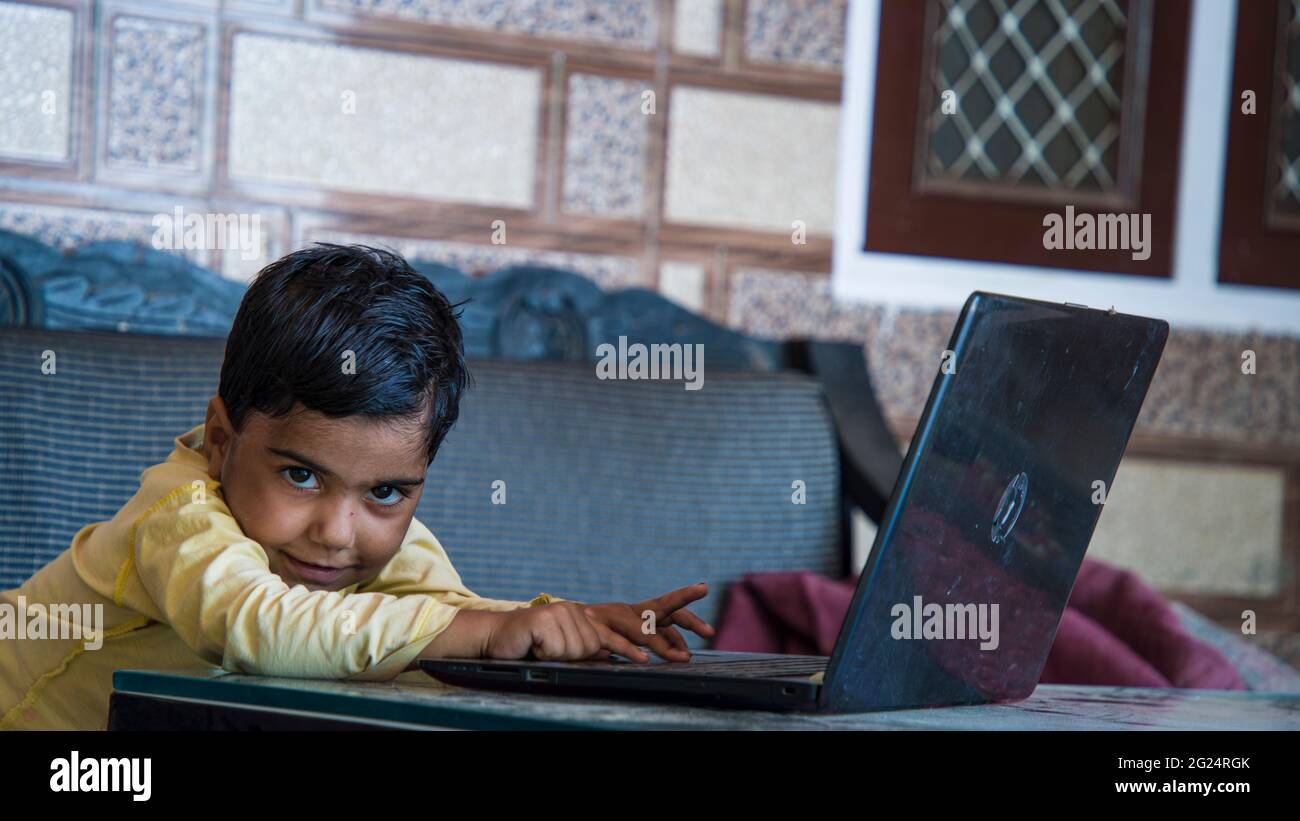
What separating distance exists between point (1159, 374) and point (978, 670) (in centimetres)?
156

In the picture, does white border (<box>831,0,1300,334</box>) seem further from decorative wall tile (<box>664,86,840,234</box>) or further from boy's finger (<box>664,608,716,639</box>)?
boy's finger (<box>664,608,716,639</box>)

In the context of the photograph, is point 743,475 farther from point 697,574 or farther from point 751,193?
point 751,193

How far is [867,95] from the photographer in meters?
2.06

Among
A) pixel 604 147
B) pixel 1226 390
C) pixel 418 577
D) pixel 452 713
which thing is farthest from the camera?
pixel 1226 390

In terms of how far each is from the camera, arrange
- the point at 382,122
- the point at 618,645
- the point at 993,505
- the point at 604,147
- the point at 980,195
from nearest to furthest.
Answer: the point at 993,505 → the point at 618,645 → the point at 382,122 → the point at 604,147 → the point at 980,195

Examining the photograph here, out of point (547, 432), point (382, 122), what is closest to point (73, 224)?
point (382, 122)

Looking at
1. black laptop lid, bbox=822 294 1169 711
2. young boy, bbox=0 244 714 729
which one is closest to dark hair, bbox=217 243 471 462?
young boy, bbox=0 244 714 729

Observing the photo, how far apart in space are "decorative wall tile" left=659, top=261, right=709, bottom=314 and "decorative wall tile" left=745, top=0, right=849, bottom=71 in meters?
0.32

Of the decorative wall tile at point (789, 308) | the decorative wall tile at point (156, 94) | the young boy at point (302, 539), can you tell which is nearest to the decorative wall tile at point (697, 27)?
the decorative wall tile at point (789, 308)

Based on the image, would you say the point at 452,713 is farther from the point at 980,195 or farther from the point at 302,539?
the point at 980,195

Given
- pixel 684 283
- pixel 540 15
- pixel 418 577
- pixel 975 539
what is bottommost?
pixel 418 577

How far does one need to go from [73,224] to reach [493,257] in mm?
521

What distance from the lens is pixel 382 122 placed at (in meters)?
1.84
